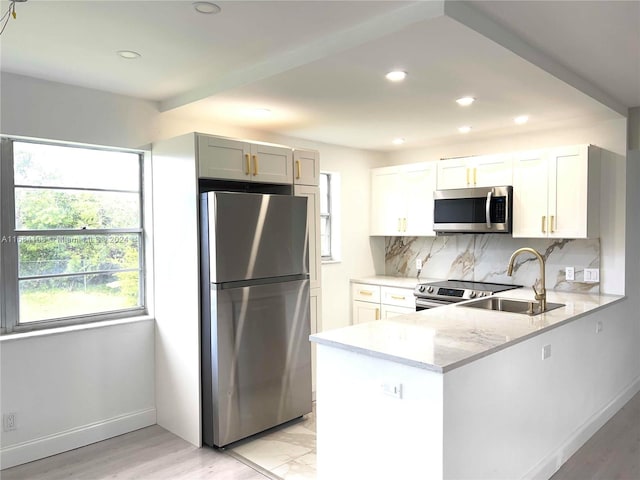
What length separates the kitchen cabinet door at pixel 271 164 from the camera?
134 inches

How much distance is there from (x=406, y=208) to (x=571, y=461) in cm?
275

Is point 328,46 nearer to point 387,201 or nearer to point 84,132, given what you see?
point 84,132

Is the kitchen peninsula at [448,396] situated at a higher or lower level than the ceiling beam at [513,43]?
lower

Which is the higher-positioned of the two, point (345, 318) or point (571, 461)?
point (345, 318)

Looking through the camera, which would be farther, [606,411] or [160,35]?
[606,411]

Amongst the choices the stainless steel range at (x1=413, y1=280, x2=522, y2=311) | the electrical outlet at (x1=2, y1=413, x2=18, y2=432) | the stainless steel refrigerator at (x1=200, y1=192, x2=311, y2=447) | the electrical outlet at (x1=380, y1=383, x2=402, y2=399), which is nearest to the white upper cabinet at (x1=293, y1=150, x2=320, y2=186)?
the stainless steel refrigerator at (x1=200, y1=192, x2=311, y2=447)

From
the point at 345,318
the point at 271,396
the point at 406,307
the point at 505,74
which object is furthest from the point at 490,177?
the point at 271,396

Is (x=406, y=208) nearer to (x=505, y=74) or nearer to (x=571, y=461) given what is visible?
(x=505, y=74)


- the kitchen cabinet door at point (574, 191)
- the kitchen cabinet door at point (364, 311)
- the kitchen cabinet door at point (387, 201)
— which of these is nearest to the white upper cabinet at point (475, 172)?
the kitchen cabinet door at point (574, 191)

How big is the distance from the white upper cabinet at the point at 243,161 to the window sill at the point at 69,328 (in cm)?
122

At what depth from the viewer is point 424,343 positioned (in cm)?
221

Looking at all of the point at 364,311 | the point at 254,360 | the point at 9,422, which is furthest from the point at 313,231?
the point at 9,422

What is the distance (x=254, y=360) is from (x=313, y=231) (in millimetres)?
1167

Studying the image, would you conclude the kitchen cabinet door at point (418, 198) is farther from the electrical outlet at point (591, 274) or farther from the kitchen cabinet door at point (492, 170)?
the electrical outlet at point (591, 274)
